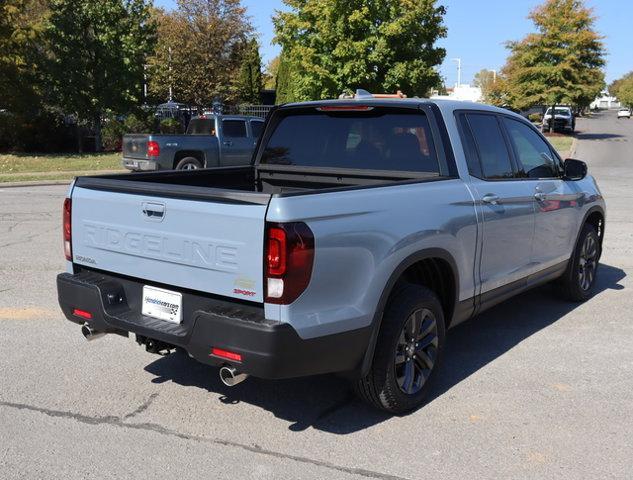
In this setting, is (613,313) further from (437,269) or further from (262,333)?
(262,333)

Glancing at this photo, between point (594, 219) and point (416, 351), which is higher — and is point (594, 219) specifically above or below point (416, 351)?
above

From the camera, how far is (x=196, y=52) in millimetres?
36531

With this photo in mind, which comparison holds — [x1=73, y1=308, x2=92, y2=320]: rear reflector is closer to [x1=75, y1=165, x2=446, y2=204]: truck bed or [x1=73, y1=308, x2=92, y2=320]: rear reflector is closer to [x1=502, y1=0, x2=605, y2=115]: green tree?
[x1=75, y1=165, x2=446, y2=204]: truck bed

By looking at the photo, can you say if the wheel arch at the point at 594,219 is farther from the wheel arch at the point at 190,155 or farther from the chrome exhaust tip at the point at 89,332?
the wheel arch at the point at 190,155

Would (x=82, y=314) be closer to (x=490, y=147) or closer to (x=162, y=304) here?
(x=162, y=304)

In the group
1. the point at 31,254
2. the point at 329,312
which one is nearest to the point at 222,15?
the point at 31,254

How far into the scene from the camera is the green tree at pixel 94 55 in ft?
82.7

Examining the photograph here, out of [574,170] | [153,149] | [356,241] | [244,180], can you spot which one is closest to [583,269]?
[574,170]

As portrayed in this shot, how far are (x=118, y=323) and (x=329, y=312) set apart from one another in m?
1.26

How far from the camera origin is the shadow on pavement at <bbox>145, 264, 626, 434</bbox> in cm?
396

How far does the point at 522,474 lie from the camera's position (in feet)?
10.9

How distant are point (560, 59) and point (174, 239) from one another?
38.4 meters

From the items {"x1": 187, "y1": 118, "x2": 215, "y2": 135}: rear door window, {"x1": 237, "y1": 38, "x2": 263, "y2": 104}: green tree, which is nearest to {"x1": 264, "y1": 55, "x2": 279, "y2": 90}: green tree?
{"x1": 237, "y1": 38, "x2": 263, "y2": 104}: green tree

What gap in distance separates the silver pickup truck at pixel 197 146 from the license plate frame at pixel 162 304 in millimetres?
12745
